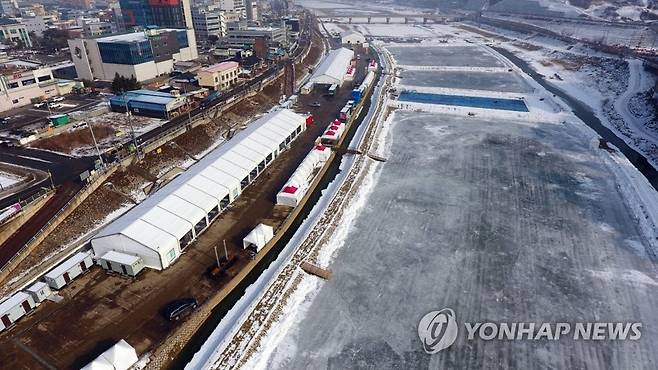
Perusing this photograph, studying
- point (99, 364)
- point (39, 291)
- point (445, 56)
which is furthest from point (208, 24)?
point (99, 364)

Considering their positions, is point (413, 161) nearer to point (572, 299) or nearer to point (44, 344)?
point (572, 299)

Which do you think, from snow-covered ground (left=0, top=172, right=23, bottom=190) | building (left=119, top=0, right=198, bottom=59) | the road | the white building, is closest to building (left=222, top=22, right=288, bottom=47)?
building (left=119, top=0, right=198, bottom=59)

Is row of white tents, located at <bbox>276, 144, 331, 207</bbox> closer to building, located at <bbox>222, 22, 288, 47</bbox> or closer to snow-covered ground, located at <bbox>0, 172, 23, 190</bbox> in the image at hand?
snow-covered ground, located at <bbox>0, 172, 23, 190</bbox>

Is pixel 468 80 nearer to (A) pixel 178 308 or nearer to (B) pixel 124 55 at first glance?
(B) pixel 124 55

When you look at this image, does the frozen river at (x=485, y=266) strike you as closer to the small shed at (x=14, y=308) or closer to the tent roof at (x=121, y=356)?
the tent roof at (x=121, y=356)

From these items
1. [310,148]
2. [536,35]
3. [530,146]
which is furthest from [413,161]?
[536,35]

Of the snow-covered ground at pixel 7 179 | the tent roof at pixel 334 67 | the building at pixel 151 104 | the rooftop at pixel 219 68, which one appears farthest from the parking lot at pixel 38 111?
the tent roof at pixel 334 67
